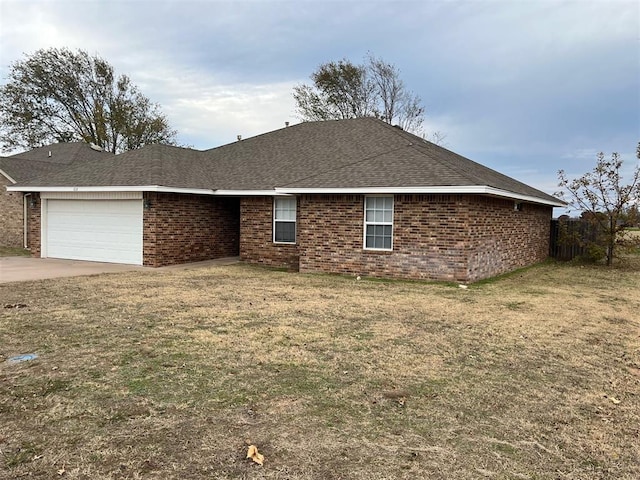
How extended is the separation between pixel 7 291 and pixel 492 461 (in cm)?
1002

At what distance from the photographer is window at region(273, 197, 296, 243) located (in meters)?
15.0

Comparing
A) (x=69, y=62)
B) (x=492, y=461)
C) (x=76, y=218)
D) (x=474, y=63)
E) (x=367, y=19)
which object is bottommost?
(x=492, y=461)

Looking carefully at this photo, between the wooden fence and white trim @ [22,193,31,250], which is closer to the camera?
the wooden fence

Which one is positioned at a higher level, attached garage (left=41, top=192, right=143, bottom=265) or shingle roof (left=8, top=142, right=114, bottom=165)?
shingle roof (left=8, top=142, right=114, bottom=165)

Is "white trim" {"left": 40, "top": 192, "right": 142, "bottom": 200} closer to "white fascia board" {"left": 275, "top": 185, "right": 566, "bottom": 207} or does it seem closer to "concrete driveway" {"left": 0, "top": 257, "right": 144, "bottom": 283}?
"concrete driveway" {"left": 0, "top": 257, "right": 144, "bottom": 283}

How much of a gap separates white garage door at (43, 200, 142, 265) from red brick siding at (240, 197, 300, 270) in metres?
3.31

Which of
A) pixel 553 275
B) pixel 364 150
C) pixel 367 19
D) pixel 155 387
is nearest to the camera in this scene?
pixel 155 387

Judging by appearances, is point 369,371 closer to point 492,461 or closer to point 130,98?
point 492,461

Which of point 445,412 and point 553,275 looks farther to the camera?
point 553,275

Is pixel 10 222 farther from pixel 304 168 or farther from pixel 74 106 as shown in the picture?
pixel 74 106

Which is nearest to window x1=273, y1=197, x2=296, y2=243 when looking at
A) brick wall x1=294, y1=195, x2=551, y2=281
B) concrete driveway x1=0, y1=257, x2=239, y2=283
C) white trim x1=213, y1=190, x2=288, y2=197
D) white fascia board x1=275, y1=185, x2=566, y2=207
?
white trim x1=213, y1=190, x2=288, y2=197

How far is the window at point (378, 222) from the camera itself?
1253 cm

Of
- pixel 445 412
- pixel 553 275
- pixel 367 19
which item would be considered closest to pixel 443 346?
pixel 445 412

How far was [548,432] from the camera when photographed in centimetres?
377
